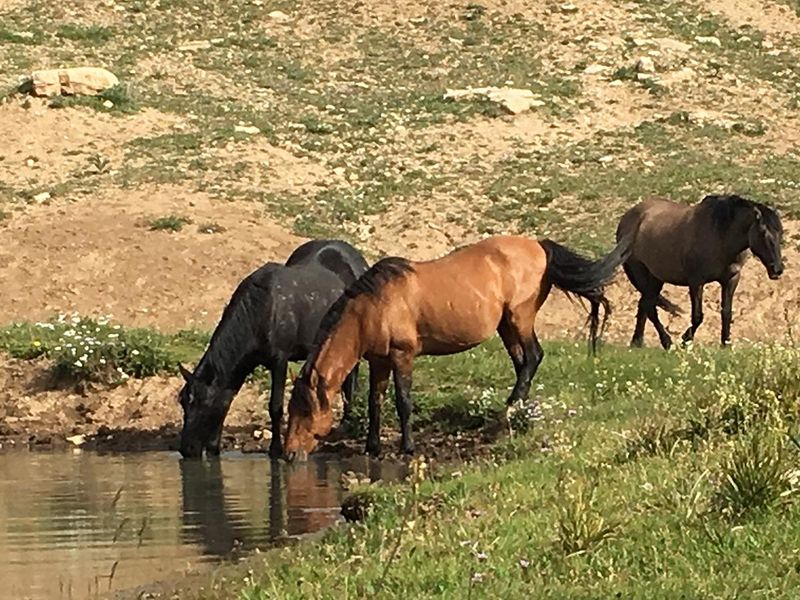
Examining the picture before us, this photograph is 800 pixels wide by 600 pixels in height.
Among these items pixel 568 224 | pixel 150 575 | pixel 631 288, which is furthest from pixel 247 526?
pixel 568 224

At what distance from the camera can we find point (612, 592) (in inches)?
263

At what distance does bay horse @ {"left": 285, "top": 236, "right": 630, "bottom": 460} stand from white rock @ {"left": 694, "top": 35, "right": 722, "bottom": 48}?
76.1 ft

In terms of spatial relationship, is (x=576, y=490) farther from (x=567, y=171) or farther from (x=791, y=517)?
(x=567, y=171)

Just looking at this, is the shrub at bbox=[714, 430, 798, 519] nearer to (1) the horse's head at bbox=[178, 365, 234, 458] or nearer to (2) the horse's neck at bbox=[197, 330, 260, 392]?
(1) the horse's head at bbox=[178, 365, 234, 458]

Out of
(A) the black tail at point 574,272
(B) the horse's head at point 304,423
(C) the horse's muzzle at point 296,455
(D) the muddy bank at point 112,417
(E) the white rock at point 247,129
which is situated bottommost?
(D) the muddy bank at point 112,417

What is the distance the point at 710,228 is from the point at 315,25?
21.2m

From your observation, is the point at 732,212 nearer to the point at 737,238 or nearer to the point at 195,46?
the point at 737,238

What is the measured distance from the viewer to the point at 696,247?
18.8 metres

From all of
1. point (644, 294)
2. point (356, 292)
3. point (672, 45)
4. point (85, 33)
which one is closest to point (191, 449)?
point (356, 292)

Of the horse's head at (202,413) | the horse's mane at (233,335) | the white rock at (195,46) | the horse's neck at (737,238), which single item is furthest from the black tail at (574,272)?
the white rock at (195,46)

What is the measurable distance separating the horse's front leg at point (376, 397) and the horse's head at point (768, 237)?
604 cm

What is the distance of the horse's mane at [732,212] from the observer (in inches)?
714

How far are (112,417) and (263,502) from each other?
448 cm

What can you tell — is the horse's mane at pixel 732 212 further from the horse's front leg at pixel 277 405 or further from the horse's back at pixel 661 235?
the horse's front leg at pixel 277 405
